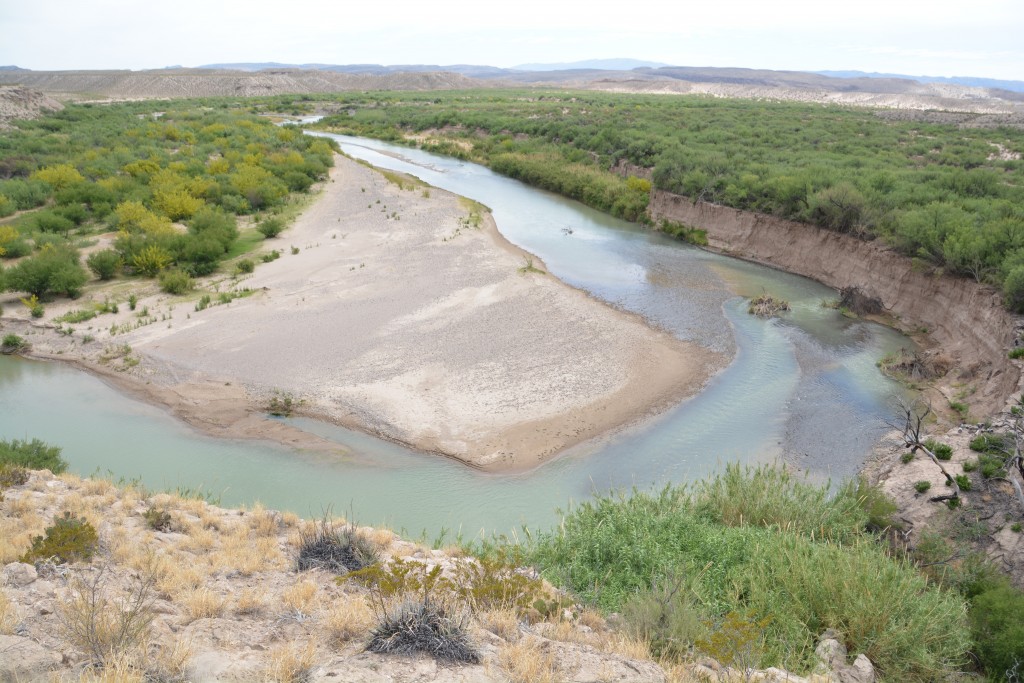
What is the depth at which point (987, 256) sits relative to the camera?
19.7 meters

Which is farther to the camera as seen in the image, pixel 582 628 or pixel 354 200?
pixel 354 200

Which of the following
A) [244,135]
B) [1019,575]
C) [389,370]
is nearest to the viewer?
[1019,575]

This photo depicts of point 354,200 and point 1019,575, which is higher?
point 354,200

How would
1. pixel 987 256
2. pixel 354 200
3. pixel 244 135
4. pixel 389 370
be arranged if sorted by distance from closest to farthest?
pixel 389 370
pixel 987 256
pixel 354 200
pixel 244 135

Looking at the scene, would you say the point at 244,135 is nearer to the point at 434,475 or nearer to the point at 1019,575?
the point at 434,475

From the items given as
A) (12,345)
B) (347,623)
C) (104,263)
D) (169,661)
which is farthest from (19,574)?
(104,263)

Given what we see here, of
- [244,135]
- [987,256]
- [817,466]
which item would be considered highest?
[244,135]

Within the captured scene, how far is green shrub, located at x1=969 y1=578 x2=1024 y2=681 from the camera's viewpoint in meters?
7.03

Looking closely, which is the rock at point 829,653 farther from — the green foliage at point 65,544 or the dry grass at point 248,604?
the green foliage at point 65,544

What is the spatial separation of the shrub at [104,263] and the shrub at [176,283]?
1978 millimetres

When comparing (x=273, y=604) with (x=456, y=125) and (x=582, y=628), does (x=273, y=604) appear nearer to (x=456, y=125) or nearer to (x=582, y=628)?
(x=582, y=628)

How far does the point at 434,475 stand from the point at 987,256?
1802 centimetres

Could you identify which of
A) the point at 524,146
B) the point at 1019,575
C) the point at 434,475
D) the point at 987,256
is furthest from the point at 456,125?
the point at 1019,575

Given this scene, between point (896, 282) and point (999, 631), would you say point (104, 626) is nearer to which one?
point (999, 631)
